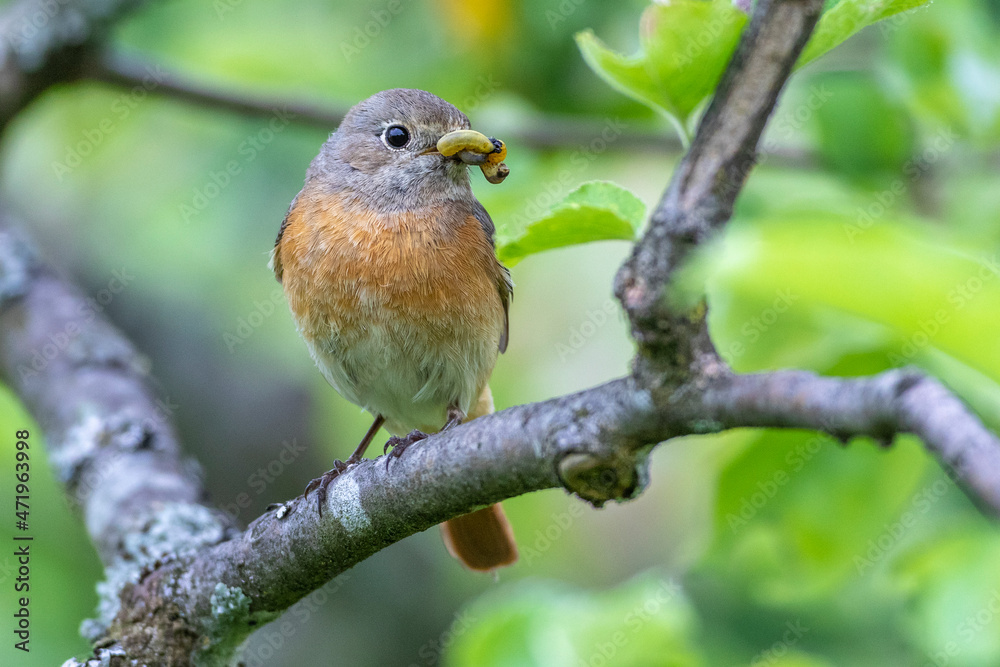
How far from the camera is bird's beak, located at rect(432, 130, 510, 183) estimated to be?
259cm

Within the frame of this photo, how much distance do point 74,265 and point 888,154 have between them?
15.6 ft

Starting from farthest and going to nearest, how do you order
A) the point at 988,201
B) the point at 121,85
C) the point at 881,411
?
the point at 121,85
the point at 988,201
the point at 881,411

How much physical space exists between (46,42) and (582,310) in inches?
126

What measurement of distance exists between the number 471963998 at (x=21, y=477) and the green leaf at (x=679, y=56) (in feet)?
10.2

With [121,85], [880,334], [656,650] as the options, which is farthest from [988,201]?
[121,85]

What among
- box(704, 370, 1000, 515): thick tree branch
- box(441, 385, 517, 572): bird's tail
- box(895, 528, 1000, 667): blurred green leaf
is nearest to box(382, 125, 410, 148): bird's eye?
box(441, 385, 517, 572): bird's tail

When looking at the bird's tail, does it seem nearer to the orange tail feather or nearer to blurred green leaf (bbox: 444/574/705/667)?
the orange tail feather

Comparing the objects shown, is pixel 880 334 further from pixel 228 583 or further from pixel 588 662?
pixel 228 583

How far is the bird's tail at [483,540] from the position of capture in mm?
3584

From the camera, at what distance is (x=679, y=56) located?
4.87 feet

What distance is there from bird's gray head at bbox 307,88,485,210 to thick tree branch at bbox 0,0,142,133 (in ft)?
4.79

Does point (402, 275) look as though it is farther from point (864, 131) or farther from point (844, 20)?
point (844, 20)

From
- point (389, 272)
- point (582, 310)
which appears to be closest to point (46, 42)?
point (389, 272)

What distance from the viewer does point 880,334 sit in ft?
7.83
